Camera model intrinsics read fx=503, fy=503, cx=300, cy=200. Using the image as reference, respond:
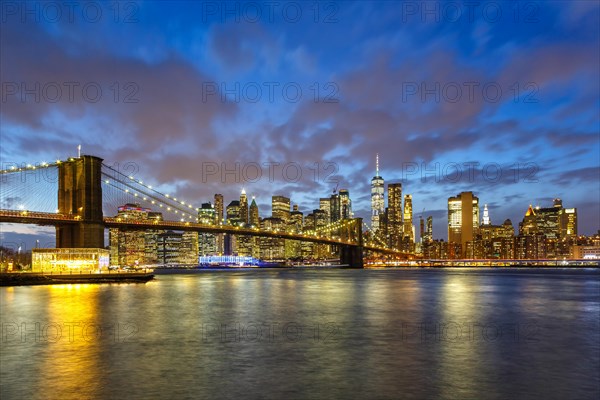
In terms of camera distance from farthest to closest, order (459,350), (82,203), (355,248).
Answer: (355,248)
(82,203)
(459,350)

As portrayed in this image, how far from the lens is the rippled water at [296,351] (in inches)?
609

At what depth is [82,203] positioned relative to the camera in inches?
2677

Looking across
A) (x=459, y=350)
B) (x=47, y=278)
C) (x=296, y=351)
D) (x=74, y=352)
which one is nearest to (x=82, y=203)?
(x=47, y=278)

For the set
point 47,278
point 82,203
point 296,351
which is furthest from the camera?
point 82,203

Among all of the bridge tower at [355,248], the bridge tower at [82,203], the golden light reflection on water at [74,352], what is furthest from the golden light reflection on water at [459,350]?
the bridge tower at [355,248]

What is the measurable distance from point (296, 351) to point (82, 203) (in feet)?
182

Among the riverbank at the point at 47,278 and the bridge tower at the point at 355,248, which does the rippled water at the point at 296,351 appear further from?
the bridge tower at the point at 355,248

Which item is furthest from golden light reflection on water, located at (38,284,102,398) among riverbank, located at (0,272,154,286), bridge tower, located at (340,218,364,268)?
bridge tower, located at (340,218,364,268)

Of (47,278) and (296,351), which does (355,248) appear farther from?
(296,351)

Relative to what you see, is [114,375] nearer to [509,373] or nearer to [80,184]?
[509,373]

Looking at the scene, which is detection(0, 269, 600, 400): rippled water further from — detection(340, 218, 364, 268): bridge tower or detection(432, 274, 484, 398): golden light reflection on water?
detection(340, 218, 364, 268): bridge tower

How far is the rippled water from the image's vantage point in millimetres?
15477

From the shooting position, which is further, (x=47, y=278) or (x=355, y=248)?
(x=355, y=248)

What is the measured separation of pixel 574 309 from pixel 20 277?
198ft
